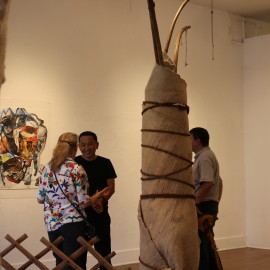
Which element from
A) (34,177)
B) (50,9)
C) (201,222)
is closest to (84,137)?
(201,222)

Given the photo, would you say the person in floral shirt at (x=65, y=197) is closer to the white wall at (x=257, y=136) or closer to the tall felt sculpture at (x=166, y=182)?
the tall felt sculpture at (x=166, y=182)

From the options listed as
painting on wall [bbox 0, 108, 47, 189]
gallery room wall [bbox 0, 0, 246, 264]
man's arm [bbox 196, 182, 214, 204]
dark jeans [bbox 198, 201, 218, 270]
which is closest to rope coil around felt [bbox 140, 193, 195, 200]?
dark jeans [bbox 198, 201, 218, 270]

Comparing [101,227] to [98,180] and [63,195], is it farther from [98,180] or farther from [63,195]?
[63,195]

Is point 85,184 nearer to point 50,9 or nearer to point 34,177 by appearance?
point 34,177

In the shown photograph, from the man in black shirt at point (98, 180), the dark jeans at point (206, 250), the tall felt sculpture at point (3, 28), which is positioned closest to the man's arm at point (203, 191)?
the dark jeans at point (206, 250)

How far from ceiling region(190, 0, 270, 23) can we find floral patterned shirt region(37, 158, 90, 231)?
5.16 meters

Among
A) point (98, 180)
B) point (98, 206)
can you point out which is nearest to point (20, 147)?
point (98, 180)

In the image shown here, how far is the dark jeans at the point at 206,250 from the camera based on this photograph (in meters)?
4.23

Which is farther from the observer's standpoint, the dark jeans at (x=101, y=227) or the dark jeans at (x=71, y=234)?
the dark jeans at (x=101, y=227)

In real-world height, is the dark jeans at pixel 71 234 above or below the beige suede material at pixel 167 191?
below

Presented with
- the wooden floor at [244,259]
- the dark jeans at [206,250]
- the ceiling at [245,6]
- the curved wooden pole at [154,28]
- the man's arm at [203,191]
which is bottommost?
the wooden floor at [244,259]

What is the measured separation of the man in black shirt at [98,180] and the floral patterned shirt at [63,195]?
707 mm

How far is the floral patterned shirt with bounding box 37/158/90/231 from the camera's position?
12.7ft

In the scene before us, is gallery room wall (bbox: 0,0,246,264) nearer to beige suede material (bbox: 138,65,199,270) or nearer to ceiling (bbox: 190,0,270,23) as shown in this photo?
ceiling (bbox: 190,0,270,23)
